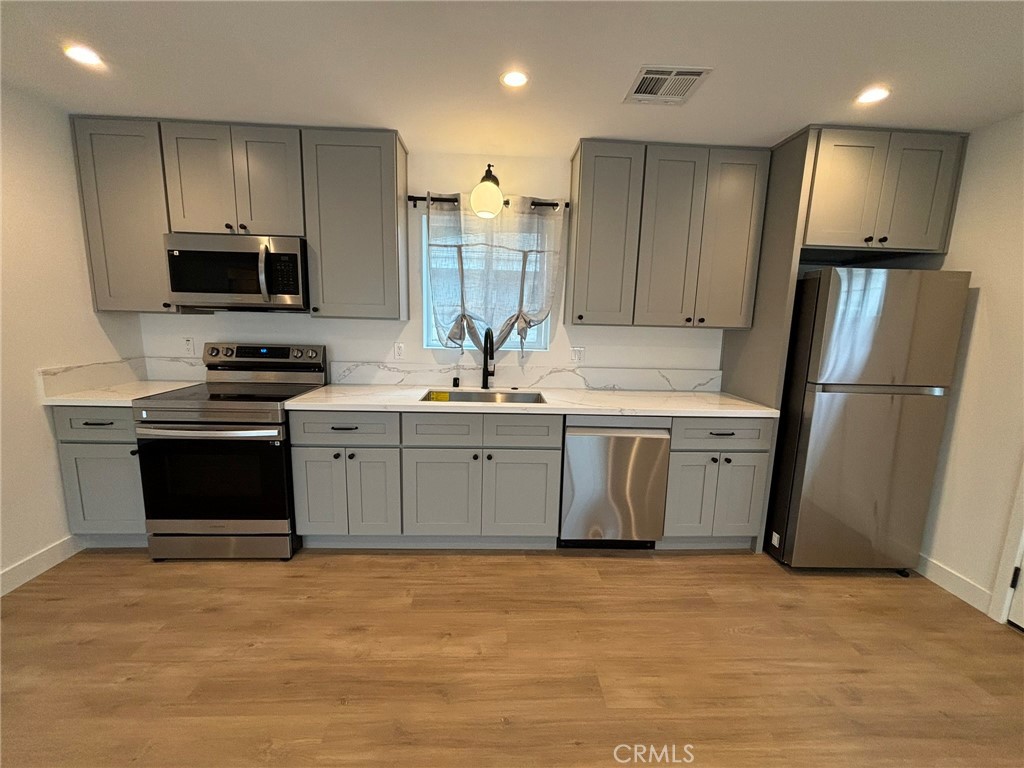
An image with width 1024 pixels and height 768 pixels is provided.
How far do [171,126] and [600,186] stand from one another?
8.27ft

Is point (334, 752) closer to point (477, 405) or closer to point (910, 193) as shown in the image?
point (477, 405)

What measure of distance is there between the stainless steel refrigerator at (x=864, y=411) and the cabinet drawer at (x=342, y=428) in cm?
234

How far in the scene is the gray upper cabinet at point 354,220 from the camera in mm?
2400

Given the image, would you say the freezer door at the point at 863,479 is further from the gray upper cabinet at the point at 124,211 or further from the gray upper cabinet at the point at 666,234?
the gray upper cabinet at the point at 124,211

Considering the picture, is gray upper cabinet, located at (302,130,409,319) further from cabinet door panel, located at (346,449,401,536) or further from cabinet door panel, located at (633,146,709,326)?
cabinet door panel, located at (633,146,709,326)

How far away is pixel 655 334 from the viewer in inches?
117

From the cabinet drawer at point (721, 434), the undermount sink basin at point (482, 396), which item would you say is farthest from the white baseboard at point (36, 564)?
the cabinet drawer at point (721, 434)

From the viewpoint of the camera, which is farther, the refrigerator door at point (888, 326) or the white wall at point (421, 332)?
the white wall at point (421, 332)

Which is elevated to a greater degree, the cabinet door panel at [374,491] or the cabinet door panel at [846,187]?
the cabinet door panel at [846,187]

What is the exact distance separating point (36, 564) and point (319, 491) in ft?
4.80

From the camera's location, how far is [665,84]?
73.2 inches

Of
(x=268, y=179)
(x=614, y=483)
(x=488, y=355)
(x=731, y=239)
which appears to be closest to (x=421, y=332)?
(x=488, y=355)

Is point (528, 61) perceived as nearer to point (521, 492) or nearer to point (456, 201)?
point (456, 201)

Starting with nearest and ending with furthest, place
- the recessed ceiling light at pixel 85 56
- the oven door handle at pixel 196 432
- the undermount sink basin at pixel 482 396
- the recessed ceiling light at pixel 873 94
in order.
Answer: the recessed ceiling light at pixel 85 56, the recessed ceiling light at pixel 873 94, the oven door handle at pixel 196 432, the undermount sink basin at pixel 482 396
